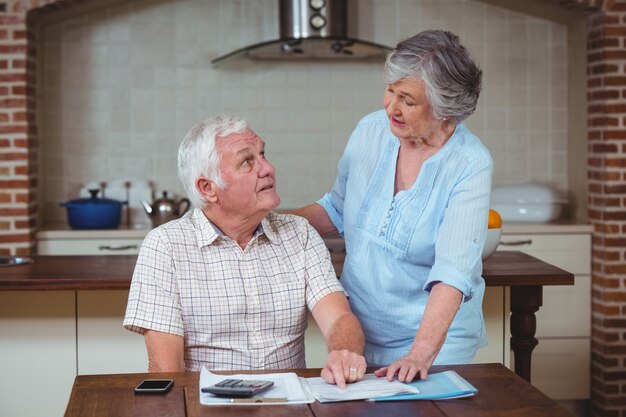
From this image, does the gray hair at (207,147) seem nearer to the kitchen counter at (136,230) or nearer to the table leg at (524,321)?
the table leg at (524,321)

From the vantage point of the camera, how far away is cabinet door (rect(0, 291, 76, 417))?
3.32m

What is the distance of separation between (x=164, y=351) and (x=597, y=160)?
10.7 feet

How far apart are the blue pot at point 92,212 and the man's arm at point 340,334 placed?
2662 mm

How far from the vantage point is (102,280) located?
308cm

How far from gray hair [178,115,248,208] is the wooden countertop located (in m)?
0.73

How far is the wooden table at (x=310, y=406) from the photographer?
1.91 metres

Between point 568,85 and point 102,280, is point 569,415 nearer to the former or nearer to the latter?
point 102,280

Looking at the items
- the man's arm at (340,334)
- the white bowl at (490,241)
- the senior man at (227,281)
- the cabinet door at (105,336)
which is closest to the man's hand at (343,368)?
the man's arm at (340,334)

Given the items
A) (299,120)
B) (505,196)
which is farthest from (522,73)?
(299,120)

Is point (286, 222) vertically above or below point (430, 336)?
above

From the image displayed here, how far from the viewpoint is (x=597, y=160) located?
5.00 meters

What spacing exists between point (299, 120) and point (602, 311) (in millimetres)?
1949

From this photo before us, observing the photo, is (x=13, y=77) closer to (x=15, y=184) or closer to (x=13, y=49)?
(x=13, y=49)

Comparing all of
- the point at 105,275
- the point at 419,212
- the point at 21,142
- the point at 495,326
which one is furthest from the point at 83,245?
the point at 419,212
